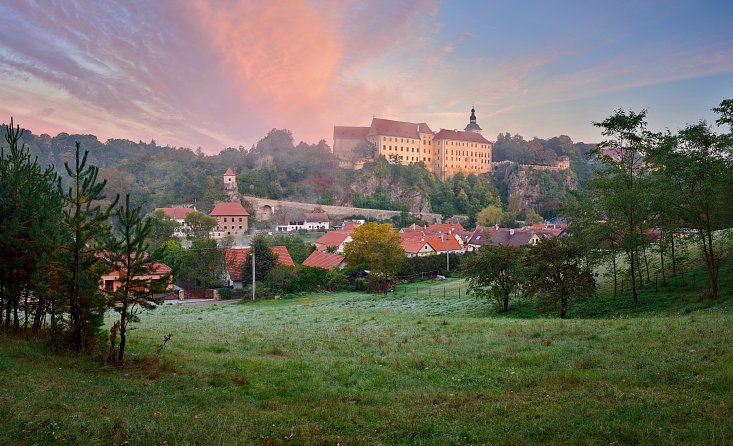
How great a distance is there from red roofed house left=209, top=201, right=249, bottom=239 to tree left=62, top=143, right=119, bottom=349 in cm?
9148

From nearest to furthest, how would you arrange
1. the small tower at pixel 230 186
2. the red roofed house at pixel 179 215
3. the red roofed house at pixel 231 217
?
1. the red roofed house at pixel 179 215
2. the red roofed house at pixel 231 217
3. the small tower at pixel 230 186

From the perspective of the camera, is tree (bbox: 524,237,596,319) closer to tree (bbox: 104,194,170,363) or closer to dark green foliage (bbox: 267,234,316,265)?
tree (bbox: 104,194,170,363)

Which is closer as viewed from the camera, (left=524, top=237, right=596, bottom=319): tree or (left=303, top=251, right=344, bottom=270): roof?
(left=524, top=237, right=596, bottom=319): tree

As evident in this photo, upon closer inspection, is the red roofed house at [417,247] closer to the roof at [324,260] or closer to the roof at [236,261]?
the roof at [324,260]

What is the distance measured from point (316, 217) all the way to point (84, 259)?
3965 inches

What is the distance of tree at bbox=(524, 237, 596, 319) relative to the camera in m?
22.5

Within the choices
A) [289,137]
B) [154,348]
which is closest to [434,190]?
[289,137]

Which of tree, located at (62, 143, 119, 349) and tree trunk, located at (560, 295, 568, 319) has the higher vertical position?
tree, located at (62, 143, 119, 349)

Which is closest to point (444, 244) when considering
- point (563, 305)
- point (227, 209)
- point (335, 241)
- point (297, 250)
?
point (335, 241)

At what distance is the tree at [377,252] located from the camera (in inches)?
1795

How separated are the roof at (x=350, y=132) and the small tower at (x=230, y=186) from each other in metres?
39.5

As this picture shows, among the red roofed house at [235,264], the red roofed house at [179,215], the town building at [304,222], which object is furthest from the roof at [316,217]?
the red roofed house at [235,264]

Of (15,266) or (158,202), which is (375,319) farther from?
(158,202)

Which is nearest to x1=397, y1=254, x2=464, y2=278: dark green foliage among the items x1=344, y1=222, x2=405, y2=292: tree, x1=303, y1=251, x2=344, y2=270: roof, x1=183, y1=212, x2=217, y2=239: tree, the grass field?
x1=344, y1=222, x2=405, y2=292: tree
